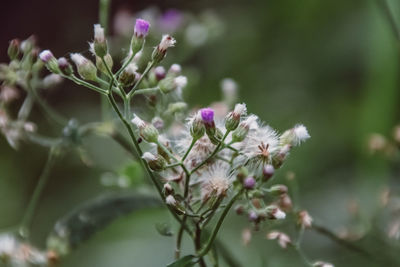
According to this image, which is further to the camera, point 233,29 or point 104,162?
point 233,29

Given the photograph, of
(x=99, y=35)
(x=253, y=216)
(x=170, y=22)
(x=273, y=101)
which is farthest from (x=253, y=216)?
(x=273, y=101)

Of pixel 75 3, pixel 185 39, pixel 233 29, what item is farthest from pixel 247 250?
pixel 75 3

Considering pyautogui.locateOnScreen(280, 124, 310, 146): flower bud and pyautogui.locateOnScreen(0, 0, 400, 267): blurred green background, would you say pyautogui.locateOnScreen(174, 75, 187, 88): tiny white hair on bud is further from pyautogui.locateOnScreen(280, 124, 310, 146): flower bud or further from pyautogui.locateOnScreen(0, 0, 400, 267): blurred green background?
pyautogui.locateOnScreen(0, 0, 400, 267): blurred green background

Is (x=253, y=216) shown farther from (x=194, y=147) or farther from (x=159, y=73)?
(x=159, y=73)

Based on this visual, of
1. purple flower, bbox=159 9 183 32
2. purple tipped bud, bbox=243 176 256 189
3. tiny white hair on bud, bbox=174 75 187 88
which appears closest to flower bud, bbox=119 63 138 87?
tiny white hair on bud, bbox=174 75 187 88

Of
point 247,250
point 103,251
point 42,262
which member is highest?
point 42,262

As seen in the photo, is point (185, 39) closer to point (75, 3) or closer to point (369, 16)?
point (369, 16)
